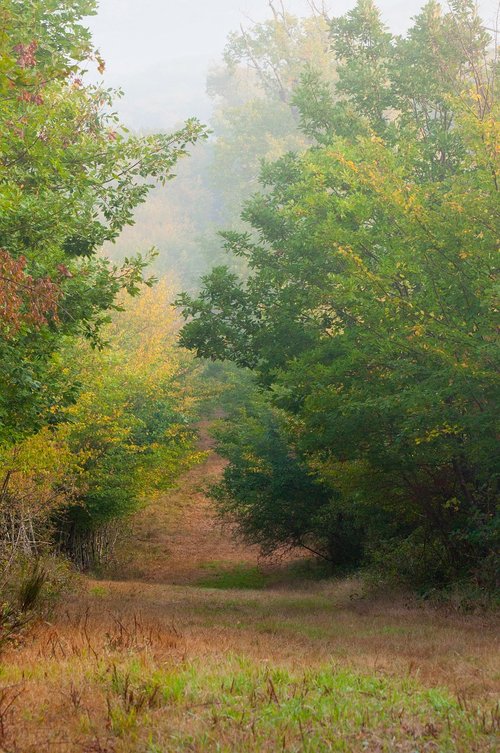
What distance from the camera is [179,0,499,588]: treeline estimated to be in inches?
482

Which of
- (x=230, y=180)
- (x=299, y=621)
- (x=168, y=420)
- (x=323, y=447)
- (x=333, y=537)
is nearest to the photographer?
(x=299, y=621)

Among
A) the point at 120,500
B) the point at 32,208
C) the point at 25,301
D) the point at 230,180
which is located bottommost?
the point at 120,500

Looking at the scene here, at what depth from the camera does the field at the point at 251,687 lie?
5156mm

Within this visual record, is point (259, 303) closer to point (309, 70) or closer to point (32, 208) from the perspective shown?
point (309, 70)

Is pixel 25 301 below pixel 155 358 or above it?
below

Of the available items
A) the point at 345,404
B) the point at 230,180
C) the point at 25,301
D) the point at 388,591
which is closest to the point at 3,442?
the point at 25,301

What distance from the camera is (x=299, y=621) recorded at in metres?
14.1

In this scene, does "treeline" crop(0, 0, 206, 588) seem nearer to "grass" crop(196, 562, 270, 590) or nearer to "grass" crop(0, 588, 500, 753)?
"grass" crop(0, 588, 500, 753)

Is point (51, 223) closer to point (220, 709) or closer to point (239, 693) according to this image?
point (239, 693)

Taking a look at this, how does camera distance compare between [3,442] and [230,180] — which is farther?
[230,180]

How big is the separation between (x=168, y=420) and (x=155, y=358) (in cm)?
416

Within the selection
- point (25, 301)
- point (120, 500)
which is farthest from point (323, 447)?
point (120, 500)

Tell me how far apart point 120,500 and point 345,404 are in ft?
53.6

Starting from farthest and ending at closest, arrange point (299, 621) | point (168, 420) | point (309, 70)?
1. point (168, 420)
2. point (309, 70)
3. point (299, 621)
